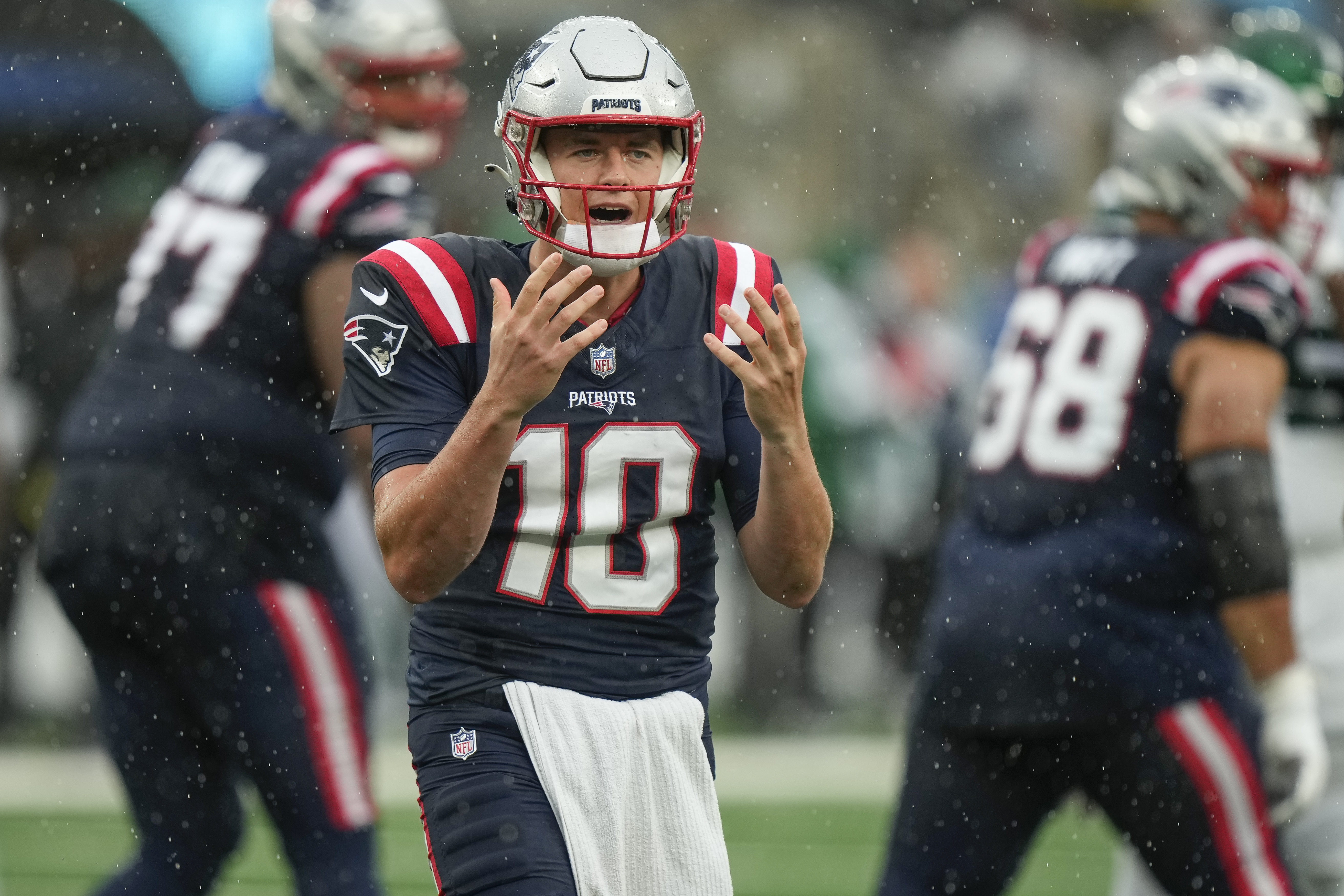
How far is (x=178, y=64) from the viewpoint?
9.68 meters

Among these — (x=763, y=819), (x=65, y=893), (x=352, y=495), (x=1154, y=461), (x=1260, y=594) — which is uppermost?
(x=1154, y=461)

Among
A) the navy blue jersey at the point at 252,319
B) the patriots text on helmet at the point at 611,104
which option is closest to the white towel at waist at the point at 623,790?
the patriots text on helmet at the point at 611,104

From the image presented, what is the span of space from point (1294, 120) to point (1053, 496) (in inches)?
47.1

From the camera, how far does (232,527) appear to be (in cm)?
418

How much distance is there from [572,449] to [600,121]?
498mm

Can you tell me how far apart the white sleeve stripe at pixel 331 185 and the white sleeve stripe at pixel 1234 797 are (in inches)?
82.2

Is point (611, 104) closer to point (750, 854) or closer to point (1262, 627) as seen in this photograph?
point (1262, 627)

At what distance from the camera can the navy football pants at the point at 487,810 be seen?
109 inches

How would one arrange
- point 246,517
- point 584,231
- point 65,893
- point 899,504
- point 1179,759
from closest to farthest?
point 584,231 → point 1179,759 → point 246,517 → point 65,893 → point 899,504

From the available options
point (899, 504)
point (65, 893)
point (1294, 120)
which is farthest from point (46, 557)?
point (899, 504)

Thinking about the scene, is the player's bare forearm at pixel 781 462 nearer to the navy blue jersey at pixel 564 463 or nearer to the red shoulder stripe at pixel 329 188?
the navy blue jersey at pixel 564 463

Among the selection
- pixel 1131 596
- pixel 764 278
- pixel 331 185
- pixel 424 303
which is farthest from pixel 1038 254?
pixel 424 303

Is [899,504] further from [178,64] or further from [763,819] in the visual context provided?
[178,64]

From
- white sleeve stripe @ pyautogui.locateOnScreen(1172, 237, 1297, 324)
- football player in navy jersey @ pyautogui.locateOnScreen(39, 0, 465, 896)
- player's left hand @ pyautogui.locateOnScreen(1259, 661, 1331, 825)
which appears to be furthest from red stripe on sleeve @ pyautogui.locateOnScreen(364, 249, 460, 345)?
player's left hand @ pyautogui.locateOnScreen(1259, 661, 1331, 825)
